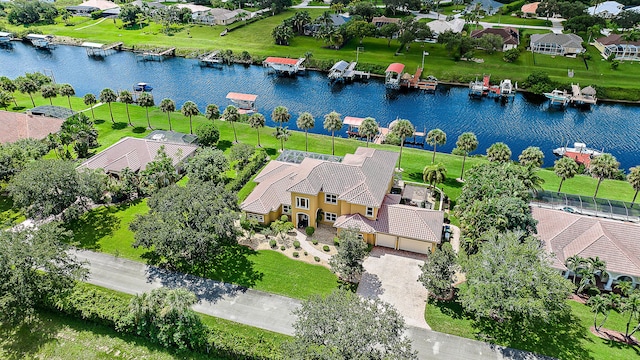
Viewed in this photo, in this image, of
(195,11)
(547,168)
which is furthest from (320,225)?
(195,11)

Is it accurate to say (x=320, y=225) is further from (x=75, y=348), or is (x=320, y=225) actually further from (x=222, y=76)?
(x=222, y=76)

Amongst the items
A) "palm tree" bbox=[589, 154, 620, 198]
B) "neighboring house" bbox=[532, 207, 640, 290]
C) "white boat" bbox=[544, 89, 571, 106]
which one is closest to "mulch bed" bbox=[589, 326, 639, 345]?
"neighboring house" bbox=[532, 207, 640, 290]

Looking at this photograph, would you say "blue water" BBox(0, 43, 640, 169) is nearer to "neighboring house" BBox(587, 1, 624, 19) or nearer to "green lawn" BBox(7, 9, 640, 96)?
"green lawn" BBox(7, 9, 640, 96)

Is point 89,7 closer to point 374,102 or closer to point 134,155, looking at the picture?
point 374,102

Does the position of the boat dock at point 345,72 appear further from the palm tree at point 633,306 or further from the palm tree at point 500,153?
the palm tree at point 633,306

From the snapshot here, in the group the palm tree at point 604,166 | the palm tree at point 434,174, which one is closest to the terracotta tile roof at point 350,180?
the palm tree at point 434,174

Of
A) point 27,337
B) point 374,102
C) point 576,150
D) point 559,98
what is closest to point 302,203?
point 27,337
